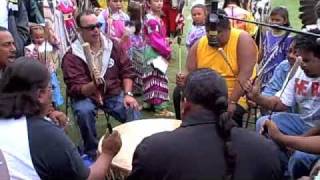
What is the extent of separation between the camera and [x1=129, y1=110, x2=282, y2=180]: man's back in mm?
2812

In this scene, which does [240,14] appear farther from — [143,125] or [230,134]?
[230,134]

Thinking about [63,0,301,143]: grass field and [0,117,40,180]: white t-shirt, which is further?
[63,0,301,143]: grass field

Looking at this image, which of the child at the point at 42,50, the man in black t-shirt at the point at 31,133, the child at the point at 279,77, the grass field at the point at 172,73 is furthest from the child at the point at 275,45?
Result: the man in black t-shirt at the point at 31,133

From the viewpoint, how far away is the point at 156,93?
7.29m

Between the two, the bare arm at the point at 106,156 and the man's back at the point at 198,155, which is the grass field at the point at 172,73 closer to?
the bare arm at the point at 106,156

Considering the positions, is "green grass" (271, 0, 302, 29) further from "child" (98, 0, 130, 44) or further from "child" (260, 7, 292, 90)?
"child" (260, 7, 292, 90)

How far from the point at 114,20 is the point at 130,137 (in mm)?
3427

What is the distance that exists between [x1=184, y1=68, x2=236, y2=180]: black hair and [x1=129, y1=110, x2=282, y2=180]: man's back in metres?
0.03

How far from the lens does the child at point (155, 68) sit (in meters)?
7.27

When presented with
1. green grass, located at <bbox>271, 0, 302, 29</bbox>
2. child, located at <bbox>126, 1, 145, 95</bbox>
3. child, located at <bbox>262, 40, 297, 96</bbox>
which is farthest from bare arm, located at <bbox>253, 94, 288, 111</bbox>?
green grass, located at <bbox>271, 0, 302, 29</bbox>

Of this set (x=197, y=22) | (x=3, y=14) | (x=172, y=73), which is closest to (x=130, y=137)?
(x=3, y=14)

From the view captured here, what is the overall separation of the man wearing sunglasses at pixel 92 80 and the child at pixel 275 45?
147cm

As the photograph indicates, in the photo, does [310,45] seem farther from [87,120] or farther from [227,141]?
[87,120]

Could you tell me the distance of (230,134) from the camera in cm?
289
